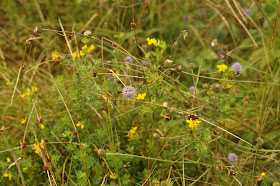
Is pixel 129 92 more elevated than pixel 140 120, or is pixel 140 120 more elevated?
pixel 129 92

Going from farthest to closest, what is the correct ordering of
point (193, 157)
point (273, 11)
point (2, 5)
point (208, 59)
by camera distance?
1. point (2, 5)
2. point (208, 59)
3. point (273, 11)
4. point (193, 157)

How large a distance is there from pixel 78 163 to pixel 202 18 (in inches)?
69.8

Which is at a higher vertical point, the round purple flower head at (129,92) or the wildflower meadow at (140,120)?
the round purple flower head at (129,92)

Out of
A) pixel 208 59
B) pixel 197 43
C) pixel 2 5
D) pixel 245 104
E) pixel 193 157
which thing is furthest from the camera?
pixel 2 5

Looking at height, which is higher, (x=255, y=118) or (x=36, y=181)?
(x=255, y=118)

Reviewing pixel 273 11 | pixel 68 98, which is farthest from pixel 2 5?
pixel 273 11

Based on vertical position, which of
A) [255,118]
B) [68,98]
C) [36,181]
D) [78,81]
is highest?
[78,81]

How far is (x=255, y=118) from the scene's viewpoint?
1688 mm

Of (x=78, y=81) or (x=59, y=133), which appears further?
(x=59, y=133)

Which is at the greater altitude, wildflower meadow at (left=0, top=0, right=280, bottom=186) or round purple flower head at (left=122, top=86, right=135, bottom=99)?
round purple flower head at (left=122, top=86, right=135, bottom=99)

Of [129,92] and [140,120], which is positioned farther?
[140,120]

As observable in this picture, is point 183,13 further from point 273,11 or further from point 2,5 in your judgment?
point 2,5

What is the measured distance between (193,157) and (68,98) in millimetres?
628

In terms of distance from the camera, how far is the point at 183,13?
8.38ft
